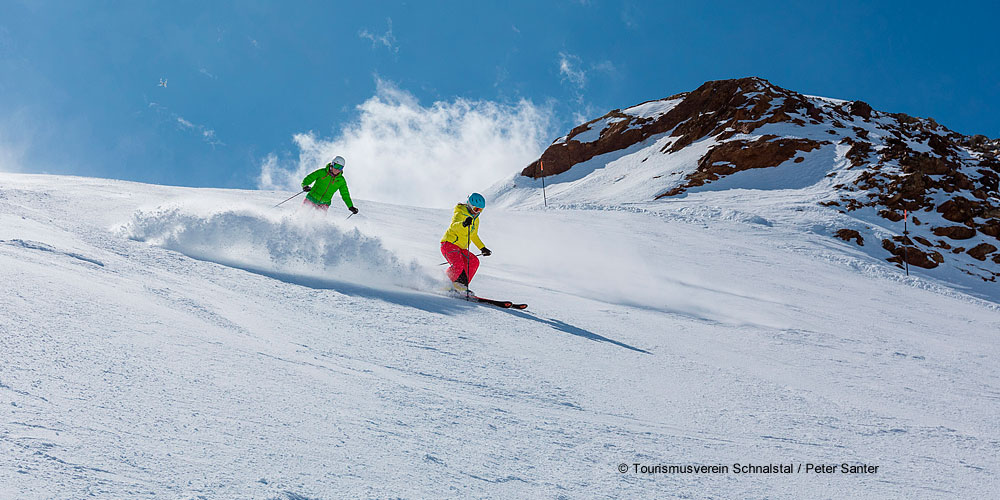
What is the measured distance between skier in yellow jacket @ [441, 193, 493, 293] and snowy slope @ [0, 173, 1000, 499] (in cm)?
38

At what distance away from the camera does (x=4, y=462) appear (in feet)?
6.48

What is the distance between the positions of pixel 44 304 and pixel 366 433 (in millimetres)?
2512

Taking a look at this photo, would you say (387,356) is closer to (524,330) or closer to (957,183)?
(524,330)

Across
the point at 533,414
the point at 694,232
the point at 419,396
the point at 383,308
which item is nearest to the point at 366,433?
the point at 419,396

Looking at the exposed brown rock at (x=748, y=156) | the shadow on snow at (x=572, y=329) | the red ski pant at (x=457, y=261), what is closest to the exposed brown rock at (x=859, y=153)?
the exposed brown rock at (x=748, y=156)

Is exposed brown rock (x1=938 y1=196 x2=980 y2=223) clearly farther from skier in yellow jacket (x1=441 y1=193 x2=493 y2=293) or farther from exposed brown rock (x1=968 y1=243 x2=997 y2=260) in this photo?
skier in yellow jacket (x1=441 y1=193 x2=493 y2=293)

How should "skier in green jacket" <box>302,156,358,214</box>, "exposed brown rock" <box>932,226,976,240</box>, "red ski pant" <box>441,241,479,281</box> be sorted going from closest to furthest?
"red ski pant" <box>441,241,479,281</box> < "skier in green jacket" <box>302,156,358,214</box> < "exposed brown rock" <box>932,226,976,240</box>

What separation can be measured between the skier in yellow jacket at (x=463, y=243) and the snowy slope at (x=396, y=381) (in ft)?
1.24

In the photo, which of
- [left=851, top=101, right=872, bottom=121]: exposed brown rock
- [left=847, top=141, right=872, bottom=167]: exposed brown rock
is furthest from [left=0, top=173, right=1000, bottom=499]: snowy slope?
[left=851, top=101, right=872, bottom=121]: exposed brown rock

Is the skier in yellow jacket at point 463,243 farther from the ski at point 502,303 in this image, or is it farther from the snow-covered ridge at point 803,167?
the snow-covered ridge at point 803,167

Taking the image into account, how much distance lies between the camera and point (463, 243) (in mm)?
8508

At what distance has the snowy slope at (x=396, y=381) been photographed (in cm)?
244

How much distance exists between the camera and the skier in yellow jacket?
8.44 metres

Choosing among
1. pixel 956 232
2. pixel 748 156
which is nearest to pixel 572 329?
pixel 956 232
